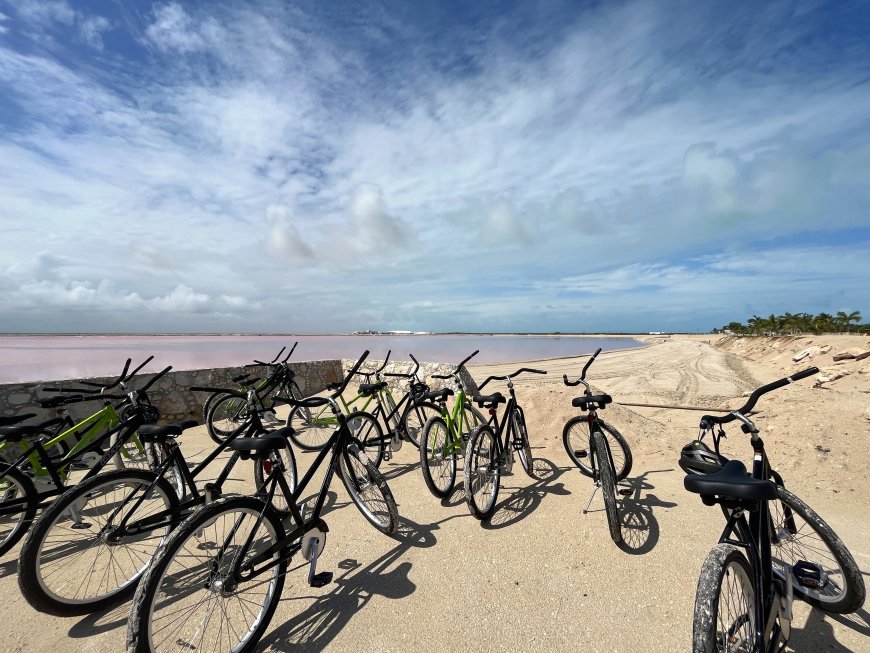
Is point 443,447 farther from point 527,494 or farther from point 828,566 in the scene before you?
point 828,566

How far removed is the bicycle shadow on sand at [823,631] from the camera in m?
2.18

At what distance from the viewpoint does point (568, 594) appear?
2662mm

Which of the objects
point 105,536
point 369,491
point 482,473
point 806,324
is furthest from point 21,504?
point 806,324

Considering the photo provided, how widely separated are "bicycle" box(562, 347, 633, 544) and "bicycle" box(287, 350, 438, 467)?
1967 mm

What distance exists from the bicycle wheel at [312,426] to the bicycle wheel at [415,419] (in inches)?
42.3

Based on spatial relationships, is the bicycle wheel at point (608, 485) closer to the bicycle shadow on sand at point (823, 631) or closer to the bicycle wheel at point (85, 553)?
the bicycle shadow on sand at point (823, 631)

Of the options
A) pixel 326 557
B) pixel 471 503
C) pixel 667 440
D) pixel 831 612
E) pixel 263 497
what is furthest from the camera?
pixel 667 440

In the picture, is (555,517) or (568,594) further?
(555,517)

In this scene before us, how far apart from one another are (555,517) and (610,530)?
0.63 meters

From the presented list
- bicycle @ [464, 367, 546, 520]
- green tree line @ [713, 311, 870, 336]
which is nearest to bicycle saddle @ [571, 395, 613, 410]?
bicycle @ [464, 367, 546, 520]

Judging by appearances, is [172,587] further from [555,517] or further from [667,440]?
[667,440]

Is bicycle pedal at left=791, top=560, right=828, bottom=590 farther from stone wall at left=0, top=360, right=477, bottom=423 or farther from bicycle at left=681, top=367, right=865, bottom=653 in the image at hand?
stone wall at left=0, top=360, right=477, bottom=423

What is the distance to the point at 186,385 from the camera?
29.9 ft

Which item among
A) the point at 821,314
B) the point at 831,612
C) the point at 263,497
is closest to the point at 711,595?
the point at 831,612
